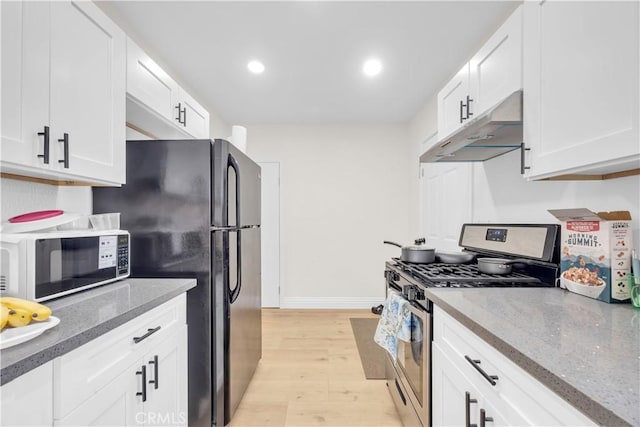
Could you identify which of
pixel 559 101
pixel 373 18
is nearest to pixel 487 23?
pixel 373 18

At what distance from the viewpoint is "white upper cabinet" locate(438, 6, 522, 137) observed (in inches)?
51.3

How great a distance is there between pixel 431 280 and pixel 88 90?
67.7 inches

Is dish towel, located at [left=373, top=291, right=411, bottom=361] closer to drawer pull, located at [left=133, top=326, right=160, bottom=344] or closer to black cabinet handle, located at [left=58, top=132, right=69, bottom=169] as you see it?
drawer pull, located at [left=133, top=326, right=160, bottom=344]

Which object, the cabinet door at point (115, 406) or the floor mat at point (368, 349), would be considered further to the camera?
the floor mat at point (368, 349)

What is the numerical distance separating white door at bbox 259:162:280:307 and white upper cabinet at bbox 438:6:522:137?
8.14ft

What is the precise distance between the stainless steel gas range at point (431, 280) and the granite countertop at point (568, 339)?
0.13 metres

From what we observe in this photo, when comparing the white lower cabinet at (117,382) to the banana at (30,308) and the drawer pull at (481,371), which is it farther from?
the drawer pull at (481,371)

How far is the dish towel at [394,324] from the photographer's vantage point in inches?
59.0

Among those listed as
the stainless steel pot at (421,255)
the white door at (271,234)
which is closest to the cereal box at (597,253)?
the stainless steel pot at (421,255)

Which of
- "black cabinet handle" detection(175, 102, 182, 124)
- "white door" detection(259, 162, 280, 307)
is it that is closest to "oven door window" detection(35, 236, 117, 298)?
"black cabinet handle" detection(175, 102, 182, 124)

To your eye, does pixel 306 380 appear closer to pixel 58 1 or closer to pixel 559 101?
pixel 559 101

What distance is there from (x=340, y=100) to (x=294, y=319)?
256 cm

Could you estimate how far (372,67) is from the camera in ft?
8.38

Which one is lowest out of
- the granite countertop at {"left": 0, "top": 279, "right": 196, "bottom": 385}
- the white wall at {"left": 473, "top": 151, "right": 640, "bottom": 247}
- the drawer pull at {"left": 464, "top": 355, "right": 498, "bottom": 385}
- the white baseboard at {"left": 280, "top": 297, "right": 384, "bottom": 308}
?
the white baseboard at {"left": 280, "top": 297, "right": 384, "bottom": 308}
